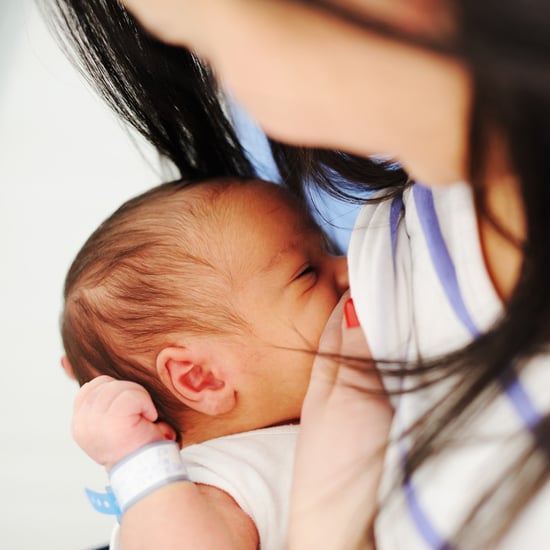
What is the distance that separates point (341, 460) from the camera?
0.67 meters

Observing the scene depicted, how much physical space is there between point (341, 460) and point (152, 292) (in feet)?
1.07

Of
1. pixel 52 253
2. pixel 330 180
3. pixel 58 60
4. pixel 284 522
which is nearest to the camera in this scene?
pixel 284 522

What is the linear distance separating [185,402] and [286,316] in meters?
0.16

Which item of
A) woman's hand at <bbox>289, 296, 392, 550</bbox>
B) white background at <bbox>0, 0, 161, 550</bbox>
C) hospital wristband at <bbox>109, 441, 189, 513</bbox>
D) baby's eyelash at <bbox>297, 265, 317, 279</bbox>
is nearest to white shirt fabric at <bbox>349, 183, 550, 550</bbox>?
woman's hand at <bbox>289, 296, 392, 550</bbox>

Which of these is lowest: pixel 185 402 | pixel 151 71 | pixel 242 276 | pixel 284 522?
pixel 284 522

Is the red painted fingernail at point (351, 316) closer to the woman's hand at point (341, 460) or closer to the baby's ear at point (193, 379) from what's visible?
the woman's hand at point (341, 460)

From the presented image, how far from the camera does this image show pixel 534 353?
519mm

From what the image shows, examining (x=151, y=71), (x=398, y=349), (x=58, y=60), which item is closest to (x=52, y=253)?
(x=58, y=60)

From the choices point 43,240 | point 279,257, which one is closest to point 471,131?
point 279,257

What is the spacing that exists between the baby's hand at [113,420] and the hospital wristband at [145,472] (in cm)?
2

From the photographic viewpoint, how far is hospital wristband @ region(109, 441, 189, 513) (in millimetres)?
776

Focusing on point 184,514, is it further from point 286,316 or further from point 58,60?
point 58,60

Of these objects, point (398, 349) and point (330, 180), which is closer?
point (398, 349)

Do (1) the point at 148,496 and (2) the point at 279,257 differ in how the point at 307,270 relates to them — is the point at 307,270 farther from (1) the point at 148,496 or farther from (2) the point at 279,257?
(1) the point at 148,496
